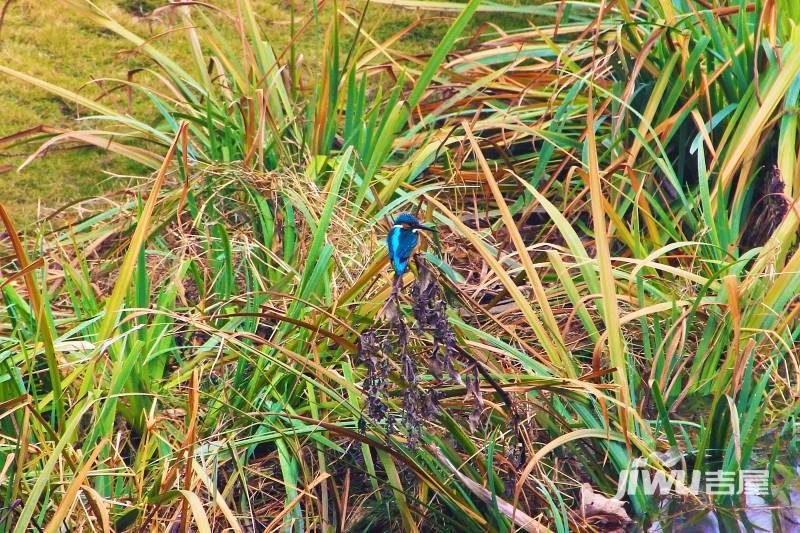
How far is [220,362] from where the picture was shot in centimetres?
254

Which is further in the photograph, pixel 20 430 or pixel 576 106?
pixel 576 106

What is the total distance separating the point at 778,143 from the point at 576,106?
69 cm

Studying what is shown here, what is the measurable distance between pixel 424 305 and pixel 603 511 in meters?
0.78

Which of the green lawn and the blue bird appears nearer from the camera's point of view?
the blue bird

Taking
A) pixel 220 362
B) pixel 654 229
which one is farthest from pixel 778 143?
pixel 220 362

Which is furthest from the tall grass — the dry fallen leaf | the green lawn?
the green lawn

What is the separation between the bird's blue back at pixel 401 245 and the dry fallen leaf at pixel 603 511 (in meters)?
0.76

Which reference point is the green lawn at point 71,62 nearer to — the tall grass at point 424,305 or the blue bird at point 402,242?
the tall grass at point 424,305

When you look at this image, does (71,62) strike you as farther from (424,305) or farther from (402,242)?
(424,305)

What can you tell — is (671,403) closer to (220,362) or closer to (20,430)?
(220,362)

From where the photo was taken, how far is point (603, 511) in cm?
228

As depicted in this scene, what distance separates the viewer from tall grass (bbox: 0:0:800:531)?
7.32 feet

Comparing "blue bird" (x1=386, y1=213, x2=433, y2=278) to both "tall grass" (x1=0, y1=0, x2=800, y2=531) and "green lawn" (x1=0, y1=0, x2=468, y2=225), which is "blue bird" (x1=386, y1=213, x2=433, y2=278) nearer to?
"tall grass" (x1=0, y1=0, x2=800, y2=531)

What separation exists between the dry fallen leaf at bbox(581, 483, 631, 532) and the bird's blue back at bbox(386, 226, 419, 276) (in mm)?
759
